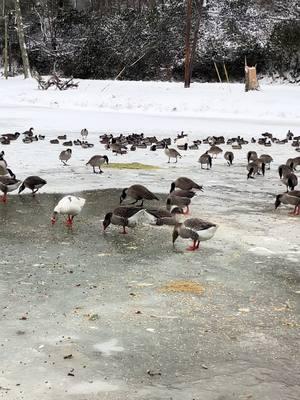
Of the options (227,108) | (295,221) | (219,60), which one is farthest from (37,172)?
(219,60)

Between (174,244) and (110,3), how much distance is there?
5293 cm

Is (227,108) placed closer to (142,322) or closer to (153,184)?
(153,184)

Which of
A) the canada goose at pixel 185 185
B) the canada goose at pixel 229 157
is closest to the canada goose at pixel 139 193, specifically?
the canada goose at pixel 185 185

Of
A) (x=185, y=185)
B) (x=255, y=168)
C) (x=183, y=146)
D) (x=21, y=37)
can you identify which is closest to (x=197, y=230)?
(x=185, y=185)

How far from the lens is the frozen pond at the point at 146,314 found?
16.0 feet

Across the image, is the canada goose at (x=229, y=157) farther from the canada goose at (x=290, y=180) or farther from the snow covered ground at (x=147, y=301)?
the canada goose at (x=290, y=180)

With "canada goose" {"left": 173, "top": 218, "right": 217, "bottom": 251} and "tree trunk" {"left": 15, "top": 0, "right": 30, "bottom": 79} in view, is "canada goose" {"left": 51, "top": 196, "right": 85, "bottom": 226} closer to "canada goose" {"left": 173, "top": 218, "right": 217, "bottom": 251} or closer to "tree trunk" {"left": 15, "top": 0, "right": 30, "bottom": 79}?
"canada goose" {"left": 173, "top": 218, "right": 217, "bottom": 251}

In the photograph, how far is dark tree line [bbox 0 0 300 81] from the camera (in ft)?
154

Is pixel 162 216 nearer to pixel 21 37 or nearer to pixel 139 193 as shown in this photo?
pixel 139 193

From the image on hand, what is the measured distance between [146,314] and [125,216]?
3172 mm

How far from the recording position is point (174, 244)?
8938mm

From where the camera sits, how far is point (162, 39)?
1944 inches

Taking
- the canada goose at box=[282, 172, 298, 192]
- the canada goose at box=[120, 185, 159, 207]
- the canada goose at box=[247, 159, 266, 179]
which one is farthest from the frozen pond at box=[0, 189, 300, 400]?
the canada goose at box=[247, 159, 266, 179]

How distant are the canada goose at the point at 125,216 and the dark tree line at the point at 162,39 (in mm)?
38067
